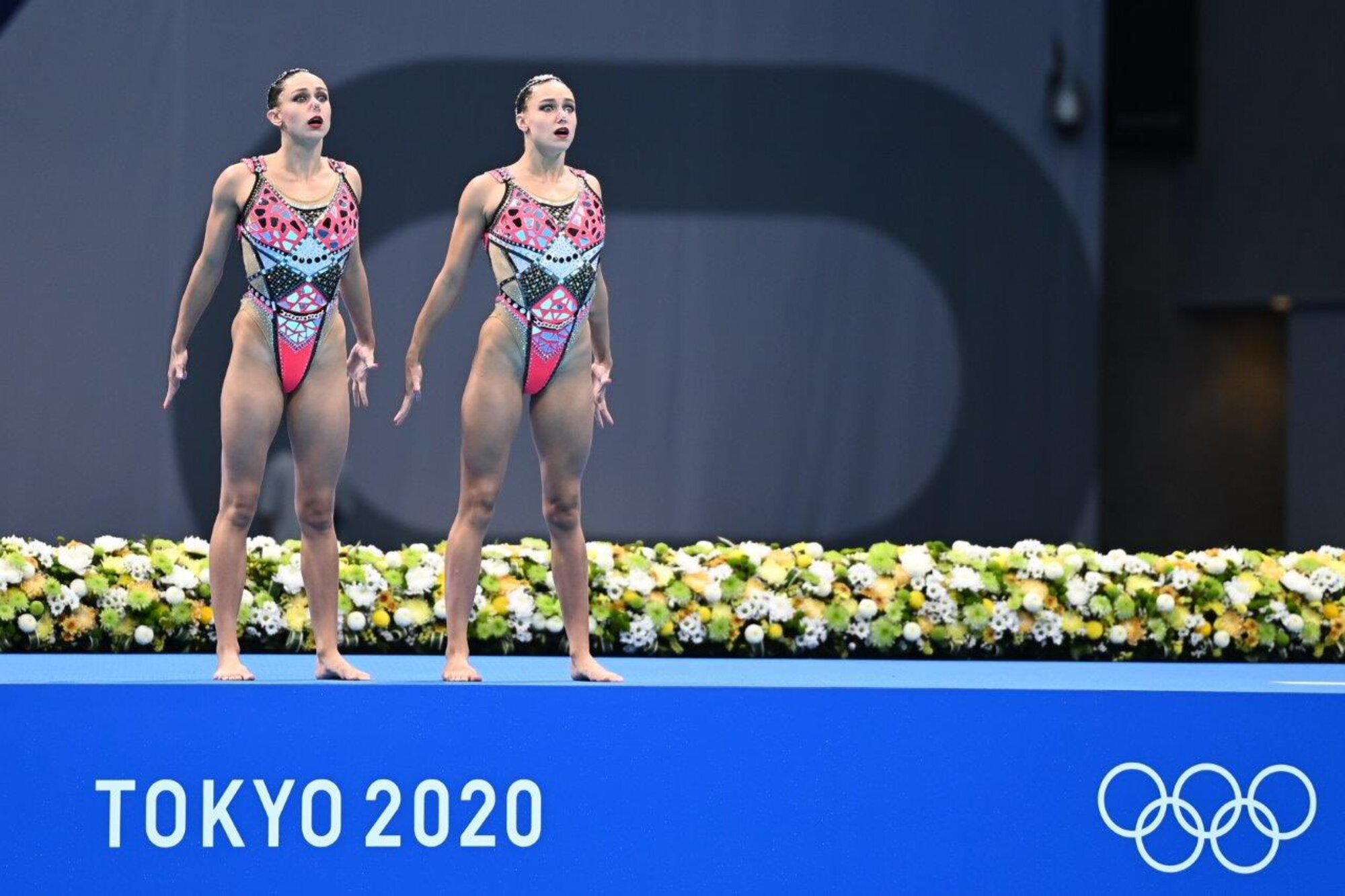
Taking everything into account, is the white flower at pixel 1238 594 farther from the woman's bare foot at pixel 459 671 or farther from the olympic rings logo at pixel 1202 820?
the woman's bare foot at pixel 459 671

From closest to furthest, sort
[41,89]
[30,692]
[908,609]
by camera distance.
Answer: [30,692] < [908,609] < [41,89]

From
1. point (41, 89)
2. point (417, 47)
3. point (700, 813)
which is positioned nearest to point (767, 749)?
point (700, 813)

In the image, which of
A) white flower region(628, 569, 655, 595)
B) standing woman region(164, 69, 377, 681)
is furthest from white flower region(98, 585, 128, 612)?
white flower region(628, 569, 655, 595)

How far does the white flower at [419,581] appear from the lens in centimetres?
645

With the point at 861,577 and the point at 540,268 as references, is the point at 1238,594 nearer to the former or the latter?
the point at 861,577

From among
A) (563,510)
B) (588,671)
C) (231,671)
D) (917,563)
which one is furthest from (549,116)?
(917,563)

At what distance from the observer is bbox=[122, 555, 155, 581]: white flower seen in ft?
20.8

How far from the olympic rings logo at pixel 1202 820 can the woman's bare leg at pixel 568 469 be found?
1.47m

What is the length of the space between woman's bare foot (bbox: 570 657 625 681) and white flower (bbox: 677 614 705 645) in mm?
1500

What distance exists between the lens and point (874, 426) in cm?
855

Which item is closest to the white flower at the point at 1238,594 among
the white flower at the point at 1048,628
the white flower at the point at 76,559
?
the white flower at the point at 1048,628

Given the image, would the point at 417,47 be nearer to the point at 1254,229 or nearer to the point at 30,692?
the point at 1254,229

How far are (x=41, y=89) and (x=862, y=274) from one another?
3.74 metres

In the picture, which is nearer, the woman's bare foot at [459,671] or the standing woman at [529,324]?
the woman's bare foot at [459,671]
